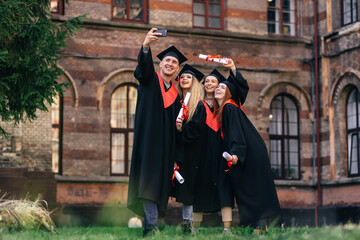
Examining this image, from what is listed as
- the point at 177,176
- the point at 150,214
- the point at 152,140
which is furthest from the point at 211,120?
the point at 150,214

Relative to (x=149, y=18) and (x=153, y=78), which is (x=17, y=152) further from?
(x=153, y=78)

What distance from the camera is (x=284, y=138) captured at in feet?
71.1

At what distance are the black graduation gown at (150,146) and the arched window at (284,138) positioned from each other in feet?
39.2

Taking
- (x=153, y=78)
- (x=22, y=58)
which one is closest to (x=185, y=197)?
(x=153, y=78)

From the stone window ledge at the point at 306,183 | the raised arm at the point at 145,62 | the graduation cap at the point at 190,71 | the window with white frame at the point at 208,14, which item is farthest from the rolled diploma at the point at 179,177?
the window with white frame at the point at 208,14

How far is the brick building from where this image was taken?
19109 millimetres

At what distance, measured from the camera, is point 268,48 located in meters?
21.7

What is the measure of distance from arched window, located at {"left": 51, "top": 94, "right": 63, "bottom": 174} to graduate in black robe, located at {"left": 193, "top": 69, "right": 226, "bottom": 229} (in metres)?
8.96

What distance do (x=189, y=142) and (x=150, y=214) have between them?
1288 mm

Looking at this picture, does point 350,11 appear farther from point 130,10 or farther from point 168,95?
point 168,95

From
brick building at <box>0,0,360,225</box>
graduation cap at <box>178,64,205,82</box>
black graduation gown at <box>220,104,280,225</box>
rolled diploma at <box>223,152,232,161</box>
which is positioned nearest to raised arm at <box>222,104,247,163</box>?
black graduation gown at <box>220,104,280,225</box>

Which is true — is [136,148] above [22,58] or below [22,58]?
below

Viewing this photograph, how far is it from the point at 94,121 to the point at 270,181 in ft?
31.3

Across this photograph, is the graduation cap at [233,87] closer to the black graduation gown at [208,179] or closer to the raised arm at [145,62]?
the black graduation gown at [208,179]
